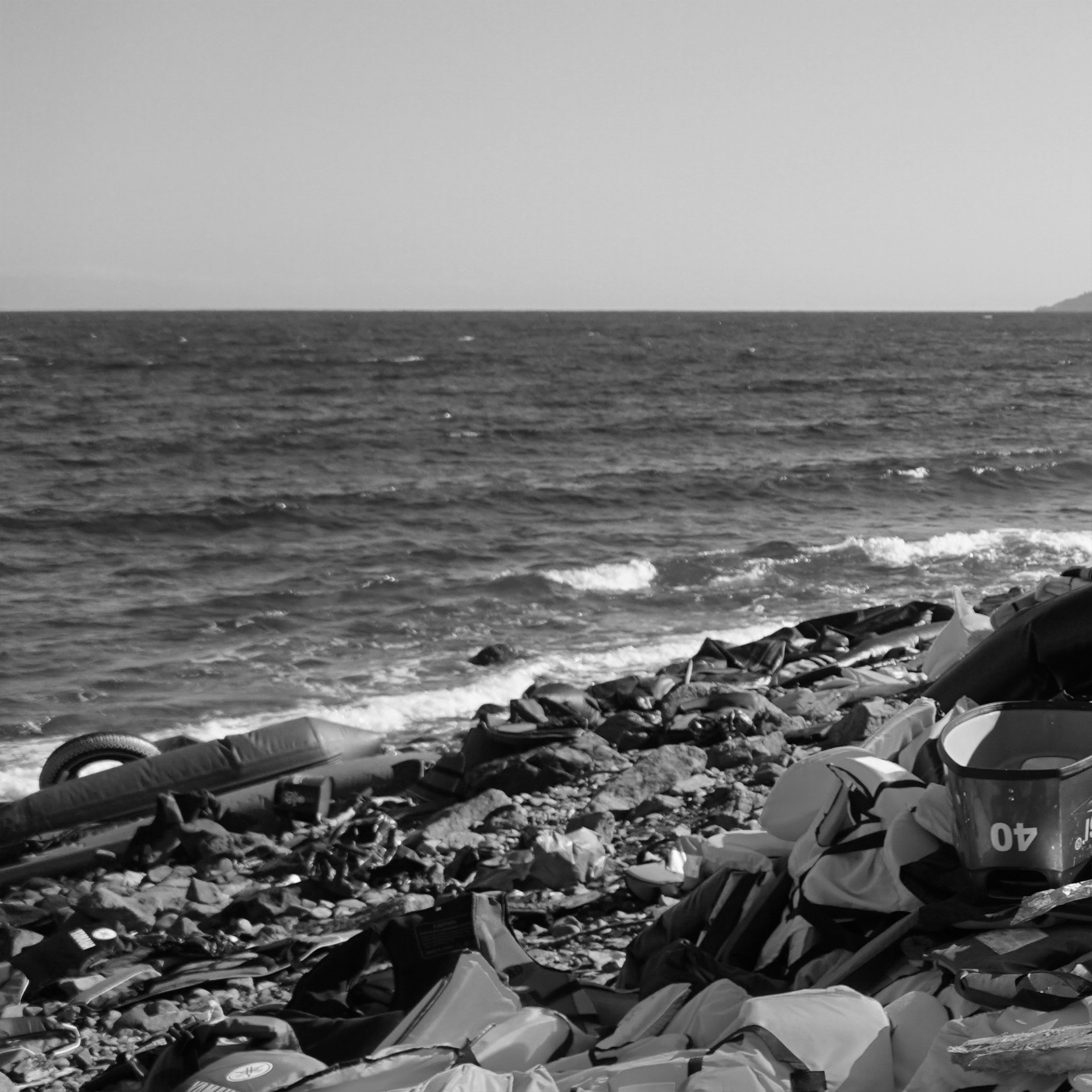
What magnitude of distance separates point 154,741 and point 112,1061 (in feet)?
18.3

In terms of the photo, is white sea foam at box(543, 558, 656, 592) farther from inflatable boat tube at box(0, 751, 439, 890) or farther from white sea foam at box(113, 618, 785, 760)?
inflatable boat tube at box(0, 751, 439, 890)

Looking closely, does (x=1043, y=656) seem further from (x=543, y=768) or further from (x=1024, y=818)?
(x=543, y=768)

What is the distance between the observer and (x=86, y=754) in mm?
9188

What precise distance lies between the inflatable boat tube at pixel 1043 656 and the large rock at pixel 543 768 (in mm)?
2592

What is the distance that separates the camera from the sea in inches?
497

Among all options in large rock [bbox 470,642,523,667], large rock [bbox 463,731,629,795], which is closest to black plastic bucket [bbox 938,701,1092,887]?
large rock [bbox 463,731,629,795]

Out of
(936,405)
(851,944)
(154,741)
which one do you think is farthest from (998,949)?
(936,405)

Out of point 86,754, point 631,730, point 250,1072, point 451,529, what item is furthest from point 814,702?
point 451,529

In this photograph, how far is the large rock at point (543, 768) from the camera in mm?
7457

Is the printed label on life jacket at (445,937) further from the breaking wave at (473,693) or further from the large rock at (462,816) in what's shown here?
the breaking wave at (473,693)

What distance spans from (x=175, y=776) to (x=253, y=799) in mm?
863

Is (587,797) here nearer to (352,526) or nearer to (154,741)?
(154,741)

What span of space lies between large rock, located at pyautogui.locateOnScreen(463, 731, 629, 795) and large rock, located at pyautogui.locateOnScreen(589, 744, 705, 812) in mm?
359

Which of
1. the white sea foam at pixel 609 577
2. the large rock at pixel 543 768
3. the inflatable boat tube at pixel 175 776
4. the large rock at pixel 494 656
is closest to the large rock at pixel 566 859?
the large rock at pixel 543 768
